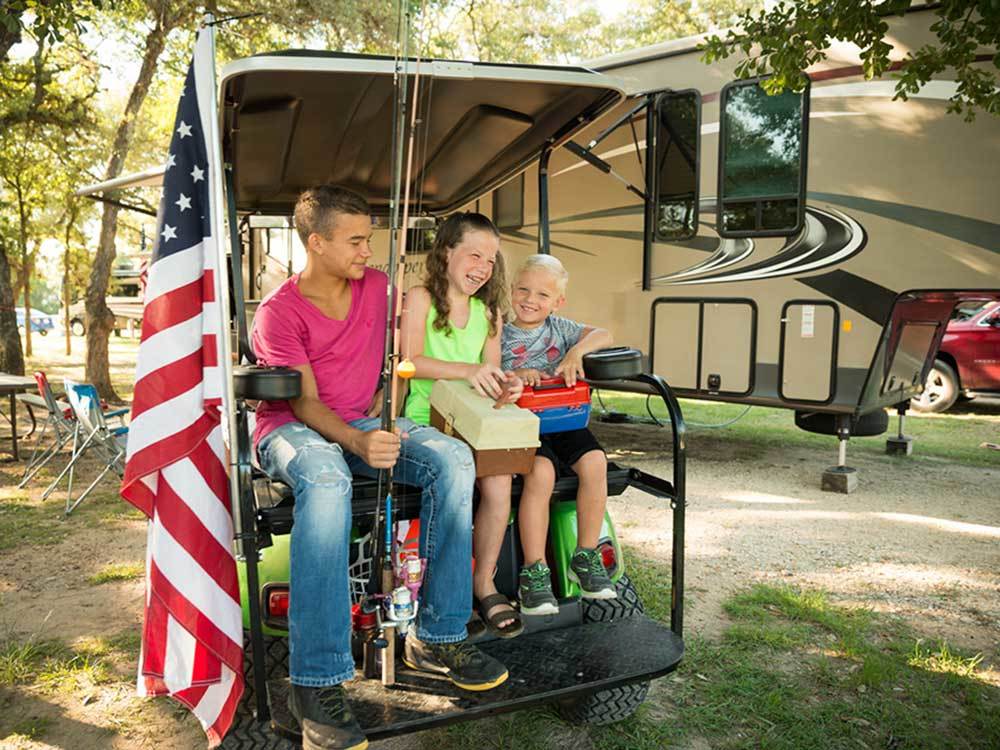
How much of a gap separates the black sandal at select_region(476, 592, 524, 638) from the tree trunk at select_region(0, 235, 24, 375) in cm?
931

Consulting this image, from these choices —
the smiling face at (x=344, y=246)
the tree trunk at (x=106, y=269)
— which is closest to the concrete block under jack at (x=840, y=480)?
the smiling face at (x=344, y=246)

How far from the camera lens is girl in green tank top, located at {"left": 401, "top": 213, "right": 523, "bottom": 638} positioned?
274cm

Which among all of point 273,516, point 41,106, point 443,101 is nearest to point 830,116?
point 443,101

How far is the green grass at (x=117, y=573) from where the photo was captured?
440cm

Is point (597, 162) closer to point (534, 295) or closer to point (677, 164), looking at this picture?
point (677, 164)

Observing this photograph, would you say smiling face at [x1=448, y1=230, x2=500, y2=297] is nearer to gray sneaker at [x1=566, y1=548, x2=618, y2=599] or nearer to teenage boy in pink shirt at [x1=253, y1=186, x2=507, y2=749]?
teenage boy in pink shirt at [x1=253, y1=186, x2=507, y2=749]

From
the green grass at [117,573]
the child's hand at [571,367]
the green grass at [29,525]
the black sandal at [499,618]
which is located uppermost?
the child's hand at [571,367]

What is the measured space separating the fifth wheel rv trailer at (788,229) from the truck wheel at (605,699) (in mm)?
3123

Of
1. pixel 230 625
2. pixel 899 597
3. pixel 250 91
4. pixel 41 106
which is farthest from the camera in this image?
pixel 41 106

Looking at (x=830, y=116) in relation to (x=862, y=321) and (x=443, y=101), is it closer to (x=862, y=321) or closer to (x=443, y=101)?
(x=862, y=321)

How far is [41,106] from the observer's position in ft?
36.3

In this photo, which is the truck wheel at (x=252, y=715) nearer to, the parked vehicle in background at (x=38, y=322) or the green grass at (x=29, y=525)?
the green grass at (x=29, y=525)

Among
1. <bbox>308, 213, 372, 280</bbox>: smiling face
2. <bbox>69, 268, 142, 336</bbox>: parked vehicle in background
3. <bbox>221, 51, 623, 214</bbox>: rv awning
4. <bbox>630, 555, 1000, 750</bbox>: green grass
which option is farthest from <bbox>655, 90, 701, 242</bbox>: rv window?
<bbox>69, 268, 142, 336</bbox>: parked vehicle in background

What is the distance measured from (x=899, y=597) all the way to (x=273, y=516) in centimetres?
335
